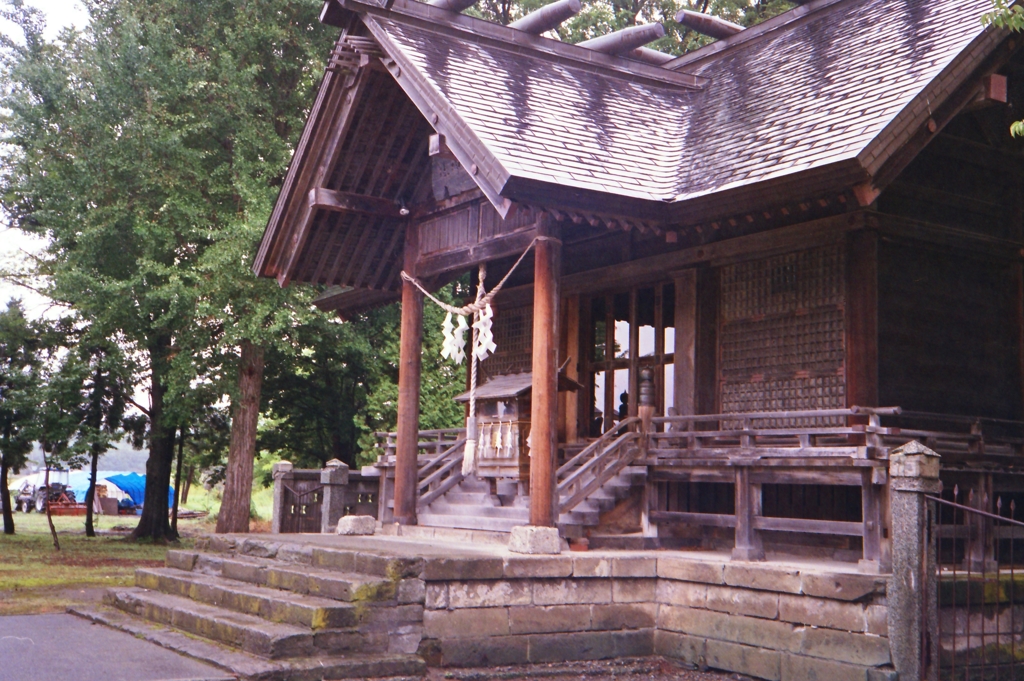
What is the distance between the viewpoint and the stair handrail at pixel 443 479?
14797 millimetres

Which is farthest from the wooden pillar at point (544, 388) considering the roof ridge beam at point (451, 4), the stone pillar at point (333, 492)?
the stone pillar at point (333, 492)

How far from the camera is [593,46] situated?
1559 cm

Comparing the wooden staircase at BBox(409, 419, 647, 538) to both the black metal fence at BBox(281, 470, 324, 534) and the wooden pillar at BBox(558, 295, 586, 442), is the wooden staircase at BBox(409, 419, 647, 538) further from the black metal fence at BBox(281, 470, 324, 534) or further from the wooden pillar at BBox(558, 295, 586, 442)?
the black metal fence at BBox(281, 470, 324, 534)

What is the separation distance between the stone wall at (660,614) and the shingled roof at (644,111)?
3901 mm

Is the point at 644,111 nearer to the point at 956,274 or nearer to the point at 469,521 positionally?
the point at 956,274

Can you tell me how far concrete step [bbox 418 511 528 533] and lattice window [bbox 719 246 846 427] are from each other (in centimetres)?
319

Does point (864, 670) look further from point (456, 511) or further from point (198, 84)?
point (198, 84)

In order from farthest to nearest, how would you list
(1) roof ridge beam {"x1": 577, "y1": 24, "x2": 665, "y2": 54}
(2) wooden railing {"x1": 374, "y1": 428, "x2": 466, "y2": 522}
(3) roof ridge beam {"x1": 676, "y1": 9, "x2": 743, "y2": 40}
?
(3) roof ridge beam {"x1": 676, "y1": 9, "x2": 743, "y2": 40}
(1) roof ridge beam {"x1": 577, "y1": 24, "x2": 665, "y2": 54}
(2) wooden railing {"x1": 374, "y1": 428, "x2": 466, "y2": 522}

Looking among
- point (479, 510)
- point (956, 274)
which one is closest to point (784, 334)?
point (956, 274)

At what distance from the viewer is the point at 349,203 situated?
1494cm

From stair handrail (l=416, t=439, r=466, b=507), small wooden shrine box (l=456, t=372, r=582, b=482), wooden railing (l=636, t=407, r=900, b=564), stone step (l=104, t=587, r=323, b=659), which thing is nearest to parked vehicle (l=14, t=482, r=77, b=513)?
stair handrail (l=416, t=439, r=466, b=507)

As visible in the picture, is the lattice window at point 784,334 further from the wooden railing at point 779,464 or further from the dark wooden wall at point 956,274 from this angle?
the dark wooden wall at point 956,274

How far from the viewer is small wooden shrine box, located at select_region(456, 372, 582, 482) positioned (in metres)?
13.4

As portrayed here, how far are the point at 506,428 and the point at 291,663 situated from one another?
5434mm
